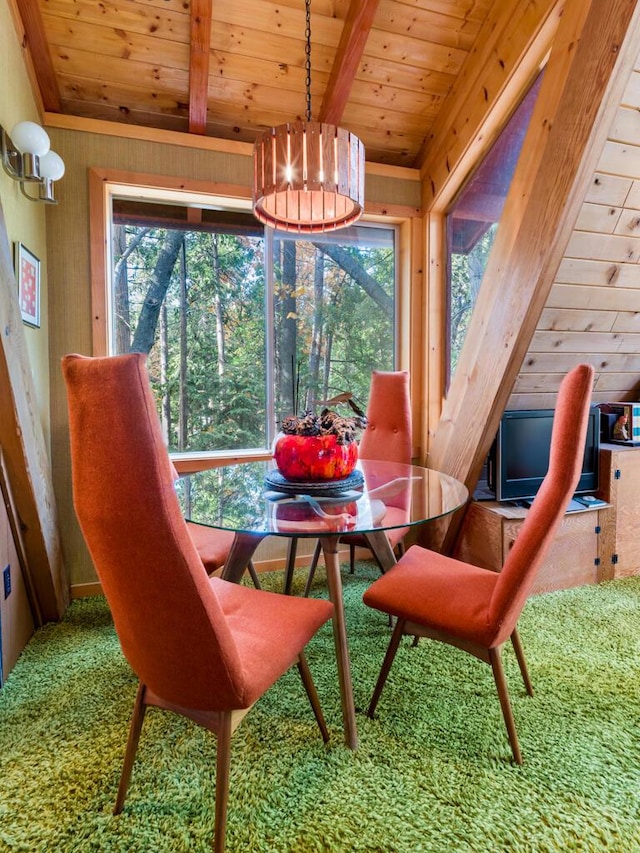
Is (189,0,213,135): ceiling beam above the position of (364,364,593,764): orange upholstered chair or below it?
above

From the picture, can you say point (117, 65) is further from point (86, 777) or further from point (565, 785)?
point (565, 785)

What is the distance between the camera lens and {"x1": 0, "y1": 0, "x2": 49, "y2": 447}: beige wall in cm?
186

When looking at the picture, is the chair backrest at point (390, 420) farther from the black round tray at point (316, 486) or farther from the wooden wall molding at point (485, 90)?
the wooden wall molding at point (485, 90)

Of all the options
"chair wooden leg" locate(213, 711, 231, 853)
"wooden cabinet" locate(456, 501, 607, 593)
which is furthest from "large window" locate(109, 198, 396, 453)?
"chair wooden leg" locate(213, 711, 231, 853)

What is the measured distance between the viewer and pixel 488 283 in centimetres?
236

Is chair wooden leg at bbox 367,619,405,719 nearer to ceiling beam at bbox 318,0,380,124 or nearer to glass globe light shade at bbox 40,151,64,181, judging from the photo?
glass globe light shade at bbox 40,151,64,181

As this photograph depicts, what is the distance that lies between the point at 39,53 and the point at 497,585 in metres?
2.99

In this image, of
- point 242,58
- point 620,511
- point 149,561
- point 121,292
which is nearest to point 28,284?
point 121,292

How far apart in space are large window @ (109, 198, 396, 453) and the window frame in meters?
0.05

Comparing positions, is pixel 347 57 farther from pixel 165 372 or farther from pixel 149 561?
pixel 149 561

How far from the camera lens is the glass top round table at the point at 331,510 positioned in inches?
55.5

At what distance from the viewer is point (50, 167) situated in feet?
6.66

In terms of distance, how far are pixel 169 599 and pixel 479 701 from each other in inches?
52.0

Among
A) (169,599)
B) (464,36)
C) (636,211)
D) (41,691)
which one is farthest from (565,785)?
(464,36)
